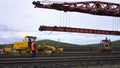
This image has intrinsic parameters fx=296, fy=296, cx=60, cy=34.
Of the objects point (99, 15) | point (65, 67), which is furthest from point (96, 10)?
point (65, 67)

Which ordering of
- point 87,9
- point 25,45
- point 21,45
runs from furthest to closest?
point 87,9 < point 21,45 < point 25,45

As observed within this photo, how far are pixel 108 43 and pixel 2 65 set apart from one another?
1484 inches

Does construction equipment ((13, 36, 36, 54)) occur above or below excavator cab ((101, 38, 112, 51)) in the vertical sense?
above

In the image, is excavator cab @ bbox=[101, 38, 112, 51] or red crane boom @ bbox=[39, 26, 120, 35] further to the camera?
excavator cab @ bbox=[101, 38, 112, 51]

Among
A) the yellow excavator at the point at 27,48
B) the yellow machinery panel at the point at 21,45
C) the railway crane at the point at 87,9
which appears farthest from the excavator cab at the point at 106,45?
the yellow machinery panel at the point at 21,45

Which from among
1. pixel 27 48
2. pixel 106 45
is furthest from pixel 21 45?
pixel 106 45

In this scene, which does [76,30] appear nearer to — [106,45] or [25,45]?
[106,45]

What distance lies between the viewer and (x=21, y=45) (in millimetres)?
40906

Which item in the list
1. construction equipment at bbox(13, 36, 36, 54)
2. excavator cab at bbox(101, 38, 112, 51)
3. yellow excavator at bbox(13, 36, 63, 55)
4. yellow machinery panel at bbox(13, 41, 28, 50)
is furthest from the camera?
excavator cab at bbox(101, 38, 112, 51)

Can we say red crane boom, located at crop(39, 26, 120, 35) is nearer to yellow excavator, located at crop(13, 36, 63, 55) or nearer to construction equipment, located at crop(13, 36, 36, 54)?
yellow excavator, located at crop(13, 36, 63, 55)

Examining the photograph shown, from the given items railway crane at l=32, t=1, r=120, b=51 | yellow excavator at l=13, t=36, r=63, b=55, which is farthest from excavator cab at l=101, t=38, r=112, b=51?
yellow excavator at l=13, t=36, r=63, b=55

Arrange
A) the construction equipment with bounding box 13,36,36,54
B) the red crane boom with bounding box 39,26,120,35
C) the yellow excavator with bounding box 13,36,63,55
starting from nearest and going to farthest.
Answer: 1. the construction equipment with bounding box 13,36,36,54
2. the yellow excavator with bounding box 13,36,63,55
3. the red crane boom with bounding box 39,26,120,35

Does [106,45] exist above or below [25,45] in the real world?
below

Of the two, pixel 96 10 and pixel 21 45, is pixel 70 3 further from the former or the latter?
pixel 21 45
